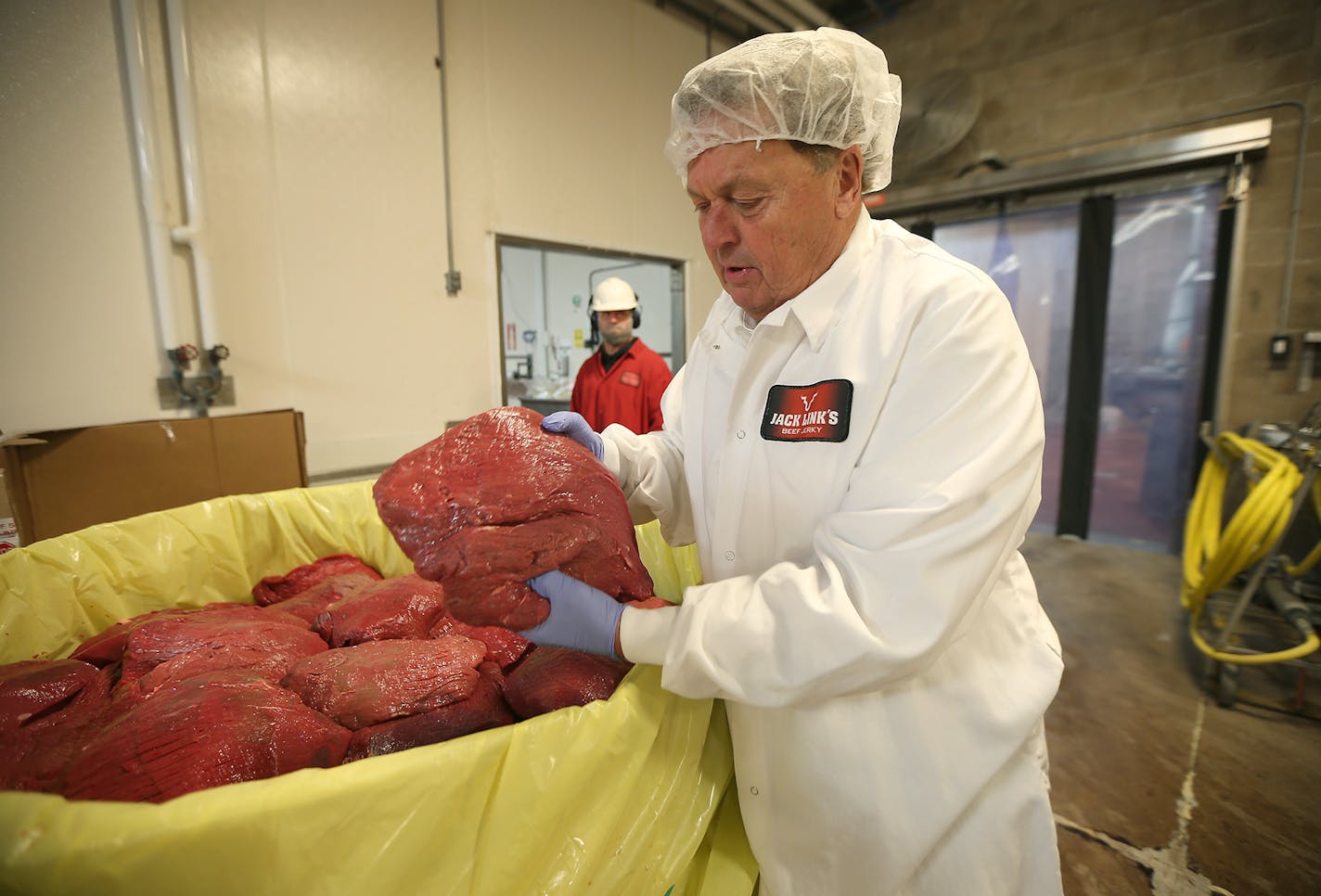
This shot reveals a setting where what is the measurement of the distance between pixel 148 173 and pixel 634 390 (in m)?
2.11

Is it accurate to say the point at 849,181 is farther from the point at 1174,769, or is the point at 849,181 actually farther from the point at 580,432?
the point at 1174,769

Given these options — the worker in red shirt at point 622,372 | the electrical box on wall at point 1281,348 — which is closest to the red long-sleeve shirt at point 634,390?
the worker in red shirt at point 622,372

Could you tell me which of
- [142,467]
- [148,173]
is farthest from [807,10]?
[142,467]

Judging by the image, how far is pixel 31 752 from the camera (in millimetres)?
917

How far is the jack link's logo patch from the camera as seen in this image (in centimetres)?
85

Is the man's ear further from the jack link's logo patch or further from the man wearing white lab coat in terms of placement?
the jack link's logo patch

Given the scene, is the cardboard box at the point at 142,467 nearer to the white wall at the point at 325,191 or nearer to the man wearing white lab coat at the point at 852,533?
the white wall at the point at 325,191

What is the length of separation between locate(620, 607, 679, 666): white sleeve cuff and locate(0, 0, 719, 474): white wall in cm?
223

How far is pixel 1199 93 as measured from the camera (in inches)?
147

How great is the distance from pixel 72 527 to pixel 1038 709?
2295 millimetres

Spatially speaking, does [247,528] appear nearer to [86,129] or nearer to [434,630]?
[434,630]

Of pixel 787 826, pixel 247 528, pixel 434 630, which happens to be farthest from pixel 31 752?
pixel 787 826

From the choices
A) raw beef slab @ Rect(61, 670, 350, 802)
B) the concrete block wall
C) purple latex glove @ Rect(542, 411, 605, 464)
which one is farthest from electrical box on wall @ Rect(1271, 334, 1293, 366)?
raw beef slab @ Rect(61, 670, 350, 802)

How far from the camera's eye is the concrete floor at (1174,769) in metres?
1.65
